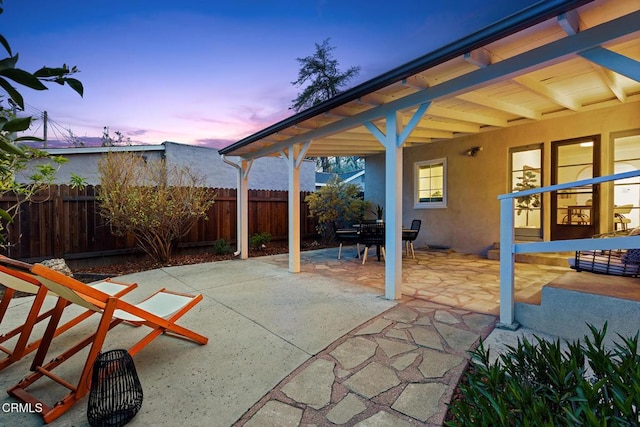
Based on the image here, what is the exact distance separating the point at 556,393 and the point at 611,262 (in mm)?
3120

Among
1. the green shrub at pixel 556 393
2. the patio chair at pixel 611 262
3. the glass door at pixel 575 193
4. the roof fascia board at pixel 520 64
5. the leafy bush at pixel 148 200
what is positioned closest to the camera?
the green shrub at pixel 556 393

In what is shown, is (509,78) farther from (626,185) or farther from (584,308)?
(626,185)

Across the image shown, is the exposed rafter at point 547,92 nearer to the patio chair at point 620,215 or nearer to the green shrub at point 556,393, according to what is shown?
the patio chair at point 620,215

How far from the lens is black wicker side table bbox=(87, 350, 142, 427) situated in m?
1.78

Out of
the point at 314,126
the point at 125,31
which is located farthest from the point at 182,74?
the point at 314,126

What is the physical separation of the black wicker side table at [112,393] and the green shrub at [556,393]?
1.88m

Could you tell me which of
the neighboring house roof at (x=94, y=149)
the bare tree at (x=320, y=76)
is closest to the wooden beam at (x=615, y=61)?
the neighboring house roof at (x=94, y=149)

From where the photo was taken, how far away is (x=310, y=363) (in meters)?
2.43

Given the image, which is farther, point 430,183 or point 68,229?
point 430,183

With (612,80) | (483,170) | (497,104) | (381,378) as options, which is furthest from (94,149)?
(612,80)

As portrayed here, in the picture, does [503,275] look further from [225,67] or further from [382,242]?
[225,67]

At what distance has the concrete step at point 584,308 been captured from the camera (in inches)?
96.0

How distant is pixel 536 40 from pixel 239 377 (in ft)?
12.6

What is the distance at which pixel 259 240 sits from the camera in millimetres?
8273
